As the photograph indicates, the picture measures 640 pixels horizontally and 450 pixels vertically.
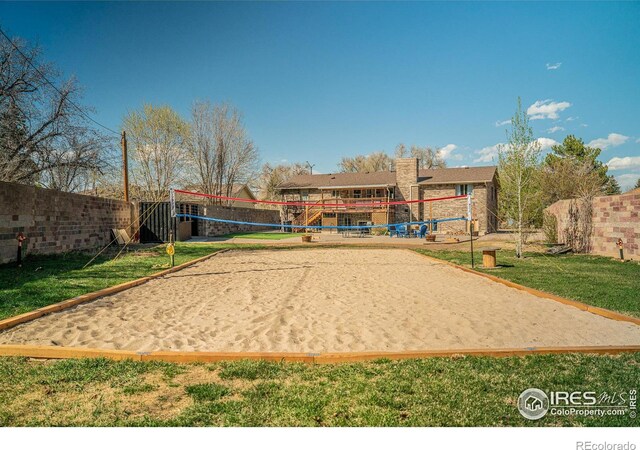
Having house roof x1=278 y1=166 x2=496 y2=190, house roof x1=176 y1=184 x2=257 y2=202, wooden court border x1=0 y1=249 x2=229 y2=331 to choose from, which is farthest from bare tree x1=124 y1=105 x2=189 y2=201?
wooden court border x1=0 y1=249 x2=229 y2=331

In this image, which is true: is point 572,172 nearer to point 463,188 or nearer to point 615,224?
point 463,188

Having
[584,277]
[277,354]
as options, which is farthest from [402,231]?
[277,354]

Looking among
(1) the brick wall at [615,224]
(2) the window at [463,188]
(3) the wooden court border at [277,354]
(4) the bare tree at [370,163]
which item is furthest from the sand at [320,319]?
(4) the bare tree at [370,163]

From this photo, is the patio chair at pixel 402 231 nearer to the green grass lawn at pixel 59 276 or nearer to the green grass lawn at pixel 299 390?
the green grass lawn at pixel 59 276

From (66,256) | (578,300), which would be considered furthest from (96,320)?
(66,256)

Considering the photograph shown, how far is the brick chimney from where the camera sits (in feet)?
107

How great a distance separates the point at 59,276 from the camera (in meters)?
8.21

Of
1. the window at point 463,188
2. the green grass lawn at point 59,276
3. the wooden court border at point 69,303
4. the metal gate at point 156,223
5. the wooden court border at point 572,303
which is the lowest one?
the wooden court border at point 572,303

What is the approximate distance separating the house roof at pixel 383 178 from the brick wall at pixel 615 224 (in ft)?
60.8

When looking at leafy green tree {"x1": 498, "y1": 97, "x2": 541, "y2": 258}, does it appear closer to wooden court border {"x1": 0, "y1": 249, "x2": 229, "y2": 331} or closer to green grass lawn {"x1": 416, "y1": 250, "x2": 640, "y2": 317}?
green grass lawn {"x1": 416, "y1": 250, "x2": 640, "y2": 317}

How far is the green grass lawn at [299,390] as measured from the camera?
7.95 feet

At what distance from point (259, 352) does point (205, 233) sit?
21.7 meters

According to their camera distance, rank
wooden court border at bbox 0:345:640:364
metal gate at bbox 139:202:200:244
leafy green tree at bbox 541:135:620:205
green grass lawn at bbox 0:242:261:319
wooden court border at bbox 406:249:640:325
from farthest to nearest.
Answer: leafy green tree at bbox 541:135:620:205 → metal gate at bbox 139:202:200:244 → green grass lawn at bbox 0:242:261:319 → wooden court border at bbox 406:249:640:325 → wooden court border at bbox 0:345:640:364

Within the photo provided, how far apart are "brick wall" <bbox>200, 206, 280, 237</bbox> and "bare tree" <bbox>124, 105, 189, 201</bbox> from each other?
26.8 feet
